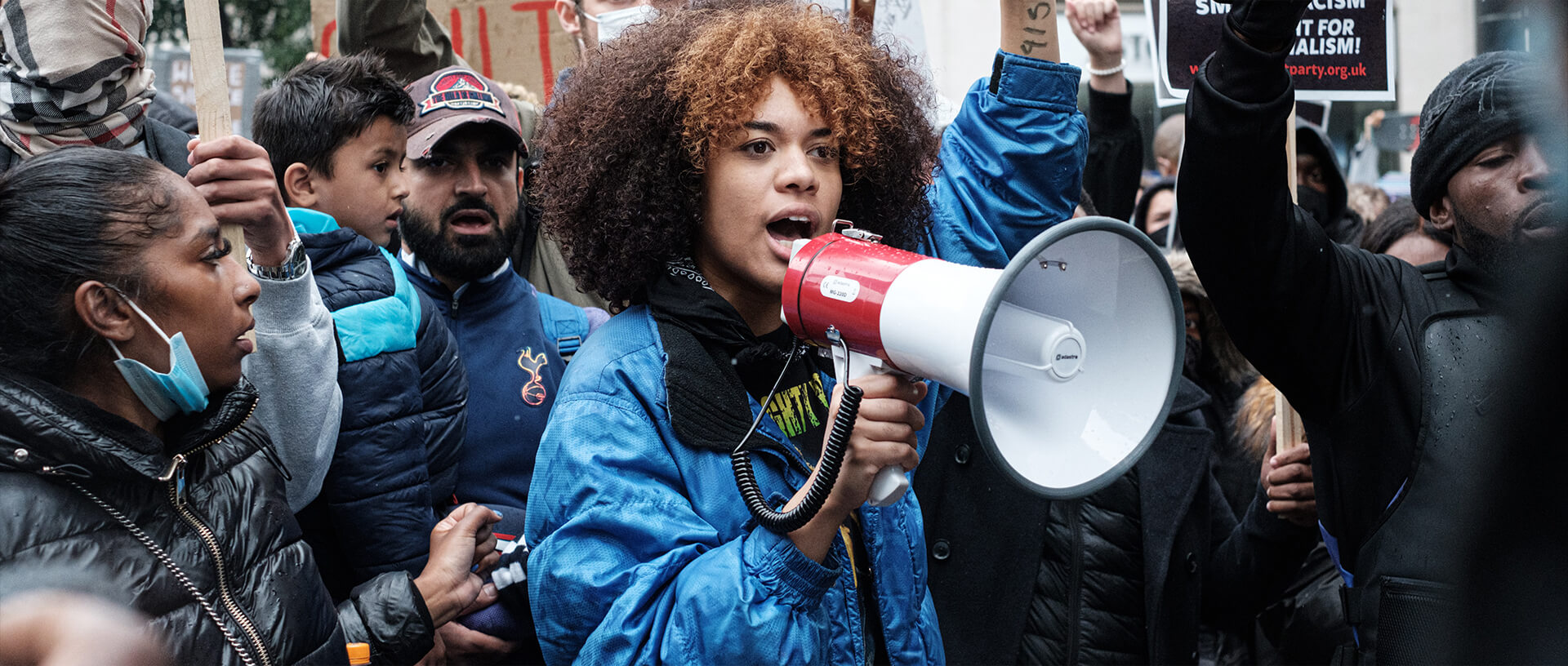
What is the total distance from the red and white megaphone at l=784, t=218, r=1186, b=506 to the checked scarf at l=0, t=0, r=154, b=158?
157cm

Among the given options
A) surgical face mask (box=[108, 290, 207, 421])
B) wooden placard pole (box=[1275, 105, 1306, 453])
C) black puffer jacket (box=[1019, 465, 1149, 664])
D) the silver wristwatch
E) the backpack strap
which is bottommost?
black puffer jacket (box=[1019, 465, 1149, 664])

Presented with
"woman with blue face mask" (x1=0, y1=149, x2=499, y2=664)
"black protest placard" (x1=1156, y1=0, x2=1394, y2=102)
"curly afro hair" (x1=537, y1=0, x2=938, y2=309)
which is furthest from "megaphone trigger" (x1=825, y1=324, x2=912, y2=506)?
"black protest placard" (x1=1156, y1=0, x2=1394, y2=102)

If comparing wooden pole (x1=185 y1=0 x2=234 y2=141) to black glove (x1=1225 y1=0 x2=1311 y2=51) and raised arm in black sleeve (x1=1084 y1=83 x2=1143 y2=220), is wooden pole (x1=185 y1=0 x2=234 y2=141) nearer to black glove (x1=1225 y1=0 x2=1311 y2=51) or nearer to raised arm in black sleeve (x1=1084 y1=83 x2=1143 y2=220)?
black glove (x1=1225 y1=0 x2=1311 y2=51)

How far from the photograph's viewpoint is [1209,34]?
11.2 ft

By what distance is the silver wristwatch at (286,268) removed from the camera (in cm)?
230

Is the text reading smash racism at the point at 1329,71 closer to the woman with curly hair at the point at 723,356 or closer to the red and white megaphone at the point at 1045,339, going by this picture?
the woman with curly hair at the point at 723,356

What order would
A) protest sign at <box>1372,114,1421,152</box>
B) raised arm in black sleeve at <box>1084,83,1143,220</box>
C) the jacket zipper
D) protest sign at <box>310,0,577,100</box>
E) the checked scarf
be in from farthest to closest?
protest sign at <box>1372,114,1421,152</box>, protest sign at <box>310,0,577,100</box>, raised arm in black sleeve at <box>1084,83,1143,220</box>, the checked scarf, the jacket zipper

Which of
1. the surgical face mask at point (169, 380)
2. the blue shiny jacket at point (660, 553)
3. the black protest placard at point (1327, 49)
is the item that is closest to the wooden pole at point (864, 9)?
the black protest placard at point (1327, 49)

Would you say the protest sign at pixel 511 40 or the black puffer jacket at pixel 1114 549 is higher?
the protest sign at pixel 511 40

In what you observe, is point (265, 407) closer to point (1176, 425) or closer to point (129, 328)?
point (129, 328)

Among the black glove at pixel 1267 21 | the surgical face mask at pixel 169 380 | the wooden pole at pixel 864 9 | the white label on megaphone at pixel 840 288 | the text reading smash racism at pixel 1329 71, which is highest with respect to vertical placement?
the wooden pole at pixel 864 9

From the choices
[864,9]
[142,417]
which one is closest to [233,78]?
[864,9]

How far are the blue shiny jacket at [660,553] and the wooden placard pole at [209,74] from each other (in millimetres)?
719

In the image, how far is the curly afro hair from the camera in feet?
7.15
